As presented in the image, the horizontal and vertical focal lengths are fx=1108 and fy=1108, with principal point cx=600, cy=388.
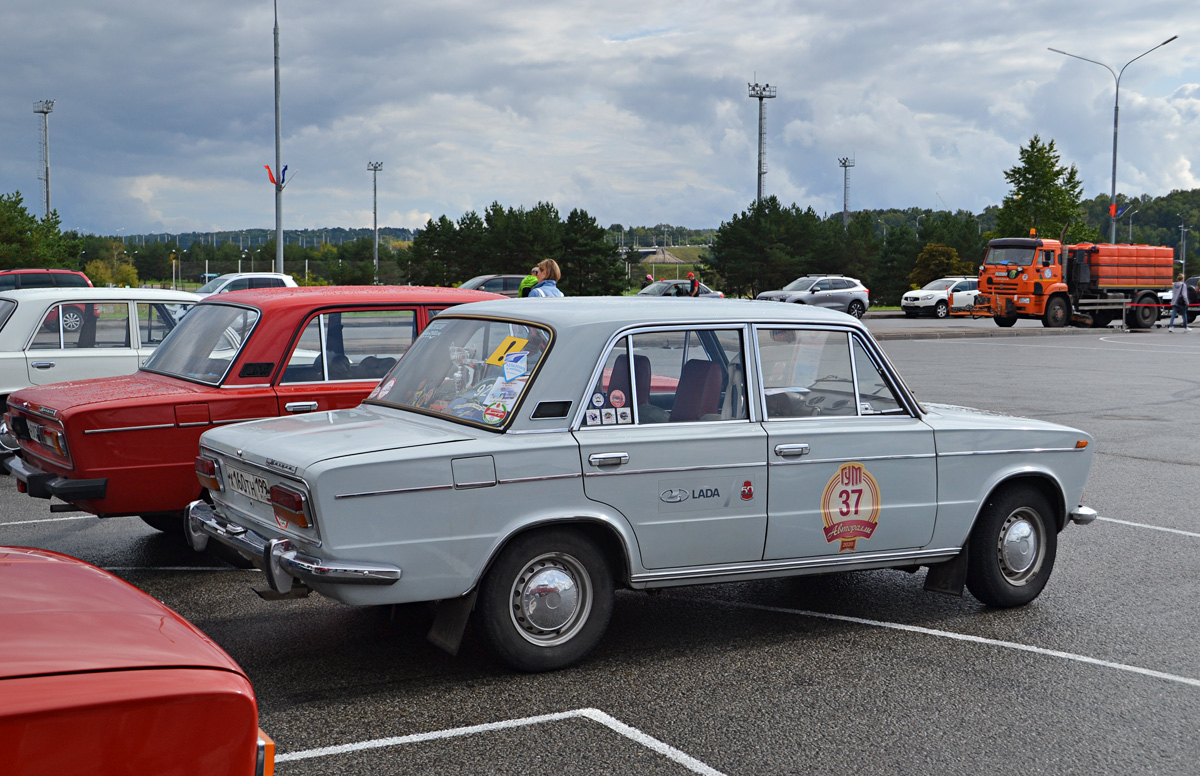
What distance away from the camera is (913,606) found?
6.12 meters

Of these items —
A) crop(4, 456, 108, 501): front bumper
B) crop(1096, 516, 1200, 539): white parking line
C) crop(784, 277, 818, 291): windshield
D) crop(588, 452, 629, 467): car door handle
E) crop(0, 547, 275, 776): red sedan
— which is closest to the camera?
crop(0, 547, 275, 776): red sedan

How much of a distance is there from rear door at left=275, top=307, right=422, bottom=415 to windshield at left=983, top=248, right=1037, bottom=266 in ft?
104

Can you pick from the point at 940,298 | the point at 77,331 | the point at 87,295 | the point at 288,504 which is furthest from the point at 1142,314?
the point at 288,504

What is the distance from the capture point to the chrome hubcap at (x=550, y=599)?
4691mm

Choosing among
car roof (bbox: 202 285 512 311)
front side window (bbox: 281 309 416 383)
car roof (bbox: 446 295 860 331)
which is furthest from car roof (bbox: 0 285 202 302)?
car roof (bbox: 446 295 860 331)

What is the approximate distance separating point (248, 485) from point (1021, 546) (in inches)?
157

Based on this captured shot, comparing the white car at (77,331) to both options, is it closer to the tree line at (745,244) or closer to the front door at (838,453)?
the front door at (838,453)

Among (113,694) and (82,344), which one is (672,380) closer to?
(113,694)

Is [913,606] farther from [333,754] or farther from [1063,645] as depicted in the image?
[333,754]

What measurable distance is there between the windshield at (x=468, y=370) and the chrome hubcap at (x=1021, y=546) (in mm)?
2780

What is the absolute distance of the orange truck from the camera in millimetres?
35219

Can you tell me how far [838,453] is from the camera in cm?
532

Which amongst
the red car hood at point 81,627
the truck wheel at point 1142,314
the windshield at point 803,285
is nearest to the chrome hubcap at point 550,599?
the red car hood at point 81,627

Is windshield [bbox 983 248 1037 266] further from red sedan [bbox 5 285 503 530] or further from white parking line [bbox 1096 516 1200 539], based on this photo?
red sedan [bbox 5 285 503 530]
